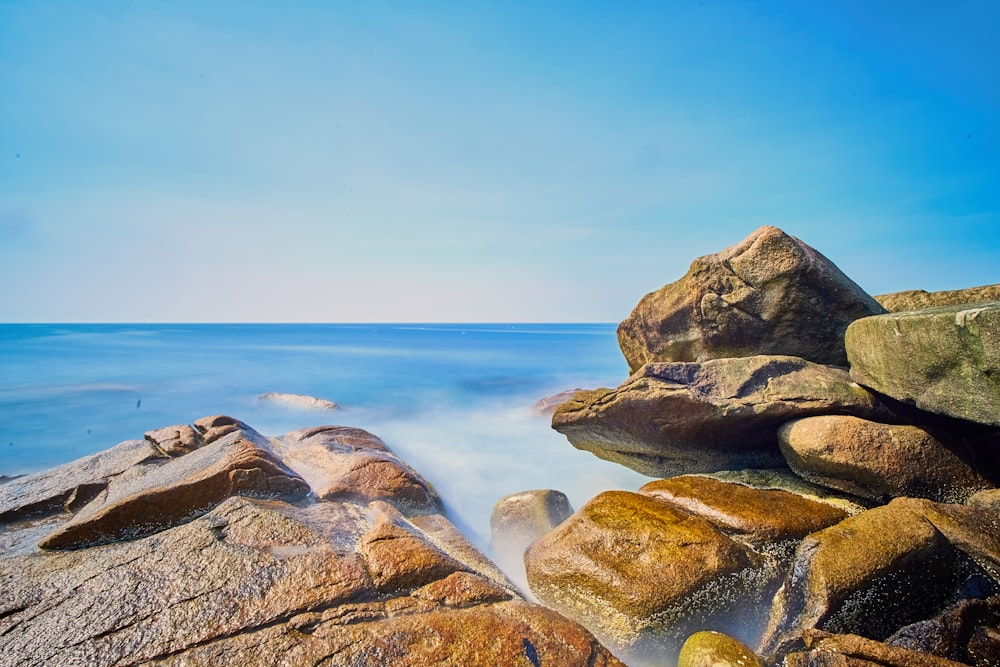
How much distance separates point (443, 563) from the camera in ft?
14.0

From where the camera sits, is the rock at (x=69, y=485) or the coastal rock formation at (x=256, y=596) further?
the rock at (x=69, y=485)

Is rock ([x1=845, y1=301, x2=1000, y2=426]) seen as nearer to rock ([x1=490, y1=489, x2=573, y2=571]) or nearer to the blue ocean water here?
rock ([x1=490, y1=489, x2=573, y2=571])

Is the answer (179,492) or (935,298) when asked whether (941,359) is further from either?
(179,492)

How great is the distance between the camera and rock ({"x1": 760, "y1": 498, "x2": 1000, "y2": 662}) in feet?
13.5

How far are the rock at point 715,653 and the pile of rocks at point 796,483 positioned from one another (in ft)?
0.07

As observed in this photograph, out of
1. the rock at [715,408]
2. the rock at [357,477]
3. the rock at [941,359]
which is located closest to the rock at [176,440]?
the rock at [357,477]

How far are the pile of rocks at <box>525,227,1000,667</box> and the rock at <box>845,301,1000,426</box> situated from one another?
0.05ft

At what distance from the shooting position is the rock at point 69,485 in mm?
6156

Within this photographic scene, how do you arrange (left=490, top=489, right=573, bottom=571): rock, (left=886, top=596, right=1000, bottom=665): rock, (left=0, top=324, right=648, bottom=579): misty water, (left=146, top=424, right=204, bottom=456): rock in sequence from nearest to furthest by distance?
1. (left=886, top=596, right=1000, bottom=665): rock
2. (left=490, top=489, right=573, bottom=571): rock
3. (left=146, top=424, right=204, bottom=456): rock
4. (left=0, top=324, right=648, bottom=579): misty water

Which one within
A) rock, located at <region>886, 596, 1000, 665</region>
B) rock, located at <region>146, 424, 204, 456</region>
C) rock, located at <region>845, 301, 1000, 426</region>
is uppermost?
rock, located at <region>845, 301, 1000, 426</region>

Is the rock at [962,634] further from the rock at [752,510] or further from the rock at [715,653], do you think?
the rock at [715,653]

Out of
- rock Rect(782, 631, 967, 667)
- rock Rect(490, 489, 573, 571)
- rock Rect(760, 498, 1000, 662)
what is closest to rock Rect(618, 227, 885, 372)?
rock Rect(760, 498, 1000, 662)

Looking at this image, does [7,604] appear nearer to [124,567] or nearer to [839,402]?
[124,567]

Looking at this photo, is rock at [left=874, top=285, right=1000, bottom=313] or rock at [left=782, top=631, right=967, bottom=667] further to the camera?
rock at [left=874, top=285, right=1000, bottom=313]
